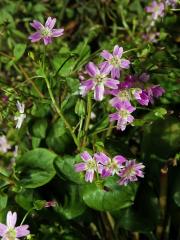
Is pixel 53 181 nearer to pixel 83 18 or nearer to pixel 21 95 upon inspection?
pixel 21 95

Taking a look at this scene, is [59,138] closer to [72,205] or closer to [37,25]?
[72,205]

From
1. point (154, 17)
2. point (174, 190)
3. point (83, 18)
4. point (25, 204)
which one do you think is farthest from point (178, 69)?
point (83, 18)

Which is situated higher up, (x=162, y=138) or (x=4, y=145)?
(x=162, y=138)

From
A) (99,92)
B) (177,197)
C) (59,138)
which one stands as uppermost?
(99,92)

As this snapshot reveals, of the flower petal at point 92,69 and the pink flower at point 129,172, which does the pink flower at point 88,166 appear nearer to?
the pink flower at point 129,172

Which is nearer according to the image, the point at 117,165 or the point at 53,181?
the point at 117,165

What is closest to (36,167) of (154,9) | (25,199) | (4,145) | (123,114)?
(25,199)

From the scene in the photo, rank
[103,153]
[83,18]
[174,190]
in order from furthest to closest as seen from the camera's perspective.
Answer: [83,18]
[174,190]
[103,153]
